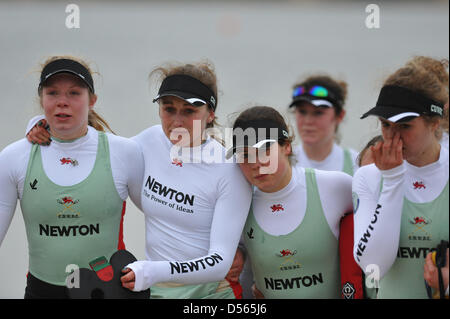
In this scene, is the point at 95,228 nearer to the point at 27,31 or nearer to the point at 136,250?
the point at 136,250

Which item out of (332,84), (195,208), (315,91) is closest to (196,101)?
(195,208)

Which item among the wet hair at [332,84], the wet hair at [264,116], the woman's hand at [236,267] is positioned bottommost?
the woman's hand at [236,267]

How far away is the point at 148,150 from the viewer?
287 centimetres

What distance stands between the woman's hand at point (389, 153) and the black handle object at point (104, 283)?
1107 mm

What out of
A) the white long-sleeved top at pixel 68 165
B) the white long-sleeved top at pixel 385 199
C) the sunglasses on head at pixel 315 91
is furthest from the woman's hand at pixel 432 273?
the sunglasses on head at pixel 315 91

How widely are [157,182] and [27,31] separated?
14.1 metres

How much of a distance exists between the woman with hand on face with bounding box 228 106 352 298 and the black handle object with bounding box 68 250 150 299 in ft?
2.13

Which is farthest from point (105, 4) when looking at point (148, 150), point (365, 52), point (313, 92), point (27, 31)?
point (148, 150)

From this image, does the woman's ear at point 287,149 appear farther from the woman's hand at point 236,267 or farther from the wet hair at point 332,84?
the wet hair at point 332,84

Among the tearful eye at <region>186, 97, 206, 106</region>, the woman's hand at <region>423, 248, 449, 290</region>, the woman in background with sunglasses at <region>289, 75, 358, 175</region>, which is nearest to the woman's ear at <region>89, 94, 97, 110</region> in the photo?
the tearful eye at <region>186, 97, 206, 106</region>

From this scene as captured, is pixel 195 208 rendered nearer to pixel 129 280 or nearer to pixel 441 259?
pixel 129 280

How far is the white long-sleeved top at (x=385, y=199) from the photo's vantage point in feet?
7.91

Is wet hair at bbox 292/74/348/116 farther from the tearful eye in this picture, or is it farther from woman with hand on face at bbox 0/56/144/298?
woman with hand on face at bbox 0/56/144/298

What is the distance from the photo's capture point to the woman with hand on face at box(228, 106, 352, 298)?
2689 mm
